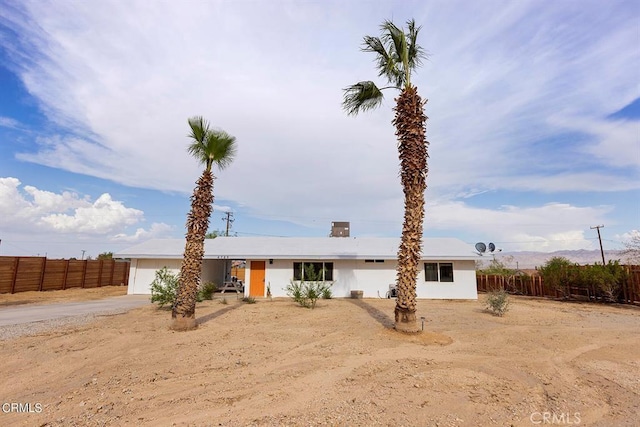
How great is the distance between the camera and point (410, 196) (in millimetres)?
8297

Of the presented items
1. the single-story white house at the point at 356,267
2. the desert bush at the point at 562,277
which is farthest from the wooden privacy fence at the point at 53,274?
the desert bush at the point at 562,277

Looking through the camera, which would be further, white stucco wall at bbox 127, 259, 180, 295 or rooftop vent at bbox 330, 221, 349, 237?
rooftop vent at bbox 330, 221, 349, 237

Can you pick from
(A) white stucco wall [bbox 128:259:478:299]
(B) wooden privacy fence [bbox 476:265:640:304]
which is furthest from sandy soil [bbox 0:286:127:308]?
(B) wooden privacy fence [bbox 476:265:640:304]

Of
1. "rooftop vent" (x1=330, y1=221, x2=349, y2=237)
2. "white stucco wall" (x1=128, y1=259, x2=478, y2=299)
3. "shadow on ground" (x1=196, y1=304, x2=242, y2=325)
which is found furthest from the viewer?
"rooftop vent" (x1=330, y1=221, x2=349, y2=237)

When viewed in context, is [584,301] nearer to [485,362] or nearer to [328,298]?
[328,298]

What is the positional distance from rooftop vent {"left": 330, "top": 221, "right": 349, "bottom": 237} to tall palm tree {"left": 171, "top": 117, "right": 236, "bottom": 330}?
47.0 ft

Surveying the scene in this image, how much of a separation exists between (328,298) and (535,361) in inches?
470

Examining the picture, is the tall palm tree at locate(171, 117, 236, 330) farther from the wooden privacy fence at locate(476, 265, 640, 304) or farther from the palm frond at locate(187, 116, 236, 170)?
the wooden privacy fence at locate(476, 265, 640, 304)

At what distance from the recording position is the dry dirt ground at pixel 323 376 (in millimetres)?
3932

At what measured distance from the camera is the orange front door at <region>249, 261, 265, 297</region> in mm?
18453

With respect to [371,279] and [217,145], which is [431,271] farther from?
[217,145]

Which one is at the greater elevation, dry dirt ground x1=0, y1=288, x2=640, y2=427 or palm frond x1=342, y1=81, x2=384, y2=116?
palm frond x1=342, y1=81, x2=384, y2=116

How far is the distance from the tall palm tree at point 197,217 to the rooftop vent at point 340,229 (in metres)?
14.3

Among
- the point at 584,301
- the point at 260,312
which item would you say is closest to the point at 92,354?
the point at 260,312
